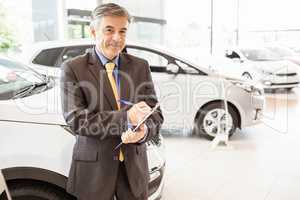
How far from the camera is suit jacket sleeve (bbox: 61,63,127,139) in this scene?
1249mm

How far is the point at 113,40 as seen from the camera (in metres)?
1.30

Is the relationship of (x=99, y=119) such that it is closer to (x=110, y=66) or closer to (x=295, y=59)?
(x=110, y=66)

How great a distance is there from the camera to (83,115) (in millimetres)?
1259

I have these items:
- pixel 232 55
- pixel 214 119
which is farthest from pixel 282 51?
pixel 214 119

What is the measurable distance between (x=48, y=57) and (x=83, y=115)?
9.49ft

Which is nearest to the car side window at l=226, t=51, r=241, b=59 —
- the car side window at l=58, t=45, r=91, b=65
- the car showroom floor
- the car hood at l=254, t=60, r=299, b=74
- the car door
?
the car hood at l=254, t=60, r=299, b=74

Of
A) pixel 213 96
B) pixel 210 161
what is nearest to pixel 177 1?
pixel 213 96

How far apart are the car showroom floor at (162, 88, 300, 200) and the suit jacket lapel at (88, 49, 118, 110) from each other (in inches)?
62.0

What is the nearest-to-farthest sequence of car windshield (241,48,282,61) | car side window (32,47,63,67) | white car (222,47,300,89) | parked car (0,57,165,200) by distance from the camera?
parked car (0,57,165,200) < car side window (32,47,63,67) < white car (222,47,300,89) < car windshield (241,48,282,61)

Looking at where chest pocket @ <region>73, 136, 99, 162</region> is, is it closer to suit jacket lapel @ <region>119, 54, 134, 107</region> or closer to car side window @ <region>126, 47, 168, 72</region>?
suit jacket lapel @ <region>119, 54, 134, 107</region>

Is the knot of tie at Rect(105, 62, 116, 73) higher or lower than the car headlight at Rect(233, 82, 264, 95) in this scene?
higher

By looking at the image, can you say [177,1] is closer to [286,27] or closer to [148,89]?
[286,27]

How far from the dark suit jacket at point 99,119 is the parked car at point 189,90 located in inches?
102

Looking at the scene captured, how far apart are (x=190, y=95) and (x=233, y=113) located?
613mm
